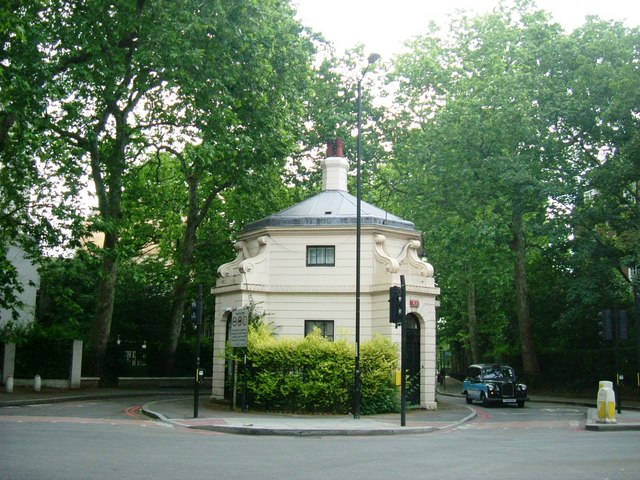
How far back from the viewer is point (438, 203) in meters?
40.2

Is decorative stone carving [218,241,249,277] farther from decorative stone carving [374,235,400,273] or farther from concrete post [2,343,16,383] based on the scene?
concrete post [2,343,16,383]

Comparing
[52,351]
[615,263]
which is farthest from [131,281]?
[615,263]

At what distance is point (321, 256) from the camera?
87.7 ft

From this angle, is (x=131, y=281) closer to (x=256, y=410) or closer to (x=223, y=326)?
(x=223, y=326)

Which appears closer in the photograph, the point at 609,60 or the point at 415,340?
the point at 415,340

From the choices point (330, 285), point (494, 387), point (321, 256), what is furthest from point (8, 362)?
point (494, 387)

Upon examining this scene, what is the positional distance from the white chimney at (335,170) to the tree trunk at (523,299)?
11.3m

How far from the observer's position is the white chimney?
104ft

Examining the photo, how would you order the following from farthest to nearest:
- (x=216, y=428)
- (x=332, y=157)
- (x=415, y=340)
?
(x=332, y=157)
(x=415, y=340)
(x=216, y=428)

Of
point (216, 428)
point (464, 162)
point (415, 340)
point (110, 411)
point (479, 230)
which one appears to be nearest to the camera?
point (216, 428)

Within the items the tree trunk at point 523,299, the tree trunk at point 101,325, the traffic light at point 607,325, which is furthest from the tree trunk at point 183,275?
the traffic light at point 607,325

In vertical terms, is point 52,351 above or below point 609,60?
below

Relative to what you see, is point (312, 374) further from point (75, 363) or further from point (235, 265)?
point (75, 363)

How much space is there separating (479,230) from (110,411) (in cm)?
1974
